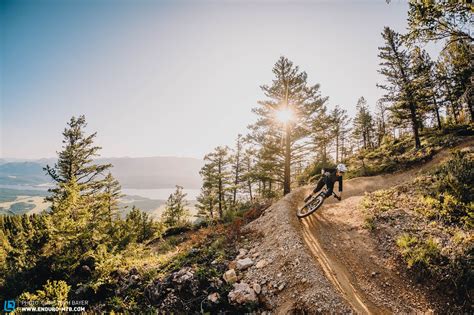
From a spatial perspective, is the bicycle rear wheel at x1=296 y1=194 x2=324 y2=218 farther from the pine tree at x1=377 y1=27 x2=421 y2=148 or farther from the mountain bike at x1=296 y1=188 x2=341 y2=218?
the pine tree at x1=377 y1=27 x2=421 y2=148

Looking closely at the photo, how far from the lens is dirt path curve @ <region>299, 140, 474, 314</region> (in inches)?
214

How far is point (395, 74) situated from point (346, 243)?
2614cm

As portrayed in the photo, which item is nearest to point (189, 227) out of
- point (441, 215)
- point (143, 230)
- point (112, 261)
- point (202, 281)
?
point (143, 230)

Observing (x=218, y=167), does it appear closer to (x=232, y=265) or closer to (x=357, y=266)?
(x=232, y=265)

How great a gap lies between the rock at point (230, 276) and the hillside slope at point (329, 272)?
33 cm

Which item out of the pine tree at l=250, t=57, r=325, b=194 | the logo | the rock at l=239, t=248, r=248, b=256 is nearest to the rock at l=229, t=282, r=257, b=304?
the rock at l=239, t=248, r=248, b=256

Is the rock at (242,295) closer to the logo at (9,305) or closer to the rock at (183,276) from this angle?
the rock at (183,276)

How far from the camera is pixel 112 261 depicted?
8.77 metres

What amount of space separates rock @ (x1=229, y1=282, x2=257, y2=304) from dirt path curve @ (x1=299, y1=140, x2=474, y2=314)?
2.24 meters

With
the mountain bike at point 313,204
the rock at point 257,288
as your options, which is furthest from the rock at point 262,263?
the mountain bike at point 313,204

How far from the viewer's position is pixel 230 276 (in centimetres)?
681

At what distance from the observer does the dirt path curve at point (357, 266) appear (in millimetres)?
5430

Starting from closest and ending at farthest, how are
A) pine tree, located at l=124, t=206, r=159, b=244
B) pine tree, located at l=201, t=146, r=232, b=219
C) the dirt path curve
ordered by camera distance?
the dirt path curve, pine tree, located at l=124, t=206, r=159, b=244, pine tree, located at l=201, t=146, r=232, b=219

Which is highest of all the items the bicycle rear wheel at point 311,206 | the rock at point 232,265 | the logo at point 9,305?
the bicycle rear wheel at point 311,206
